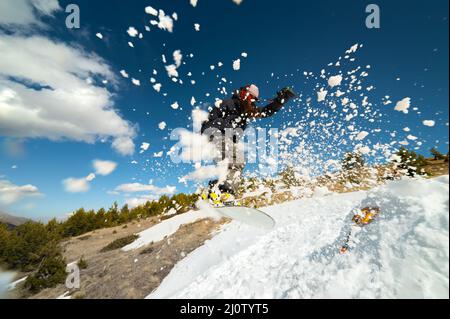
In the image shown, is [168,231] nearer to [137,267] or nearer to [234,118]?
[137,267]

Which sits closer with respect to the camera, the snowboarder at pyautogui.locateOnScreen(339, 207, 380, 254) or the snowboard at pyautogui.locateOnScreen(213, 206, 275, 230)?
the snowboarder at pyautogui.locateOnScreen(339, 207, 380, 254)

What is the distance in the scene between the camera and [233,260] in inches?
272

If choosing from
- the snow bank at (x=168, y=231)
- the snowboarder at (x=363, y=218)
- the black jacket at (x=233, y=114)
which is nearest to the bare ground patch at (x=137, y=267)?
the snow bank at (x=168, y=231)

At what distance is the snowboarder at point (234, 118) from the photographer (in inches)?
385

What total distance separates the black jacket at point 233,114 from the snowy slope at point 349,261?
4.68 metres

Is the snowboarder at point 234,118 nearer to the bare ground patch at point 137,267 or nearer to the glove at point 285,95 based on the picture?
the glove at point 285,95

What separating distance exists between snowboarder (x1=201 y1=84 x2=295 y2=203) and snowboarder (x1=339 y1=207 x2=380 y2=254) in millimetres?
5299

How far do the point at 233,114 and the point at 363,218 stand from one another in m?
6.16

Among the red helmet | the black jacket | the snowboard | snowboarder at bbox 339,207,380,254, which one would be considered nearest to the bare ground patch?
the snowboard

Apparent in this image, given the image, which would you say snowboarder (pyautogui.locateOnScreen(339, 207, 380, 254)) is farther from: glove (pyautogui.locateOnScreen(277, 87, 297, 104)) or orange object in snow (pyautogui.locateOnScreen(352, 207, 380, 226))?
glove (pyautogui.locateOnScreen(277, 87, 297, 104))

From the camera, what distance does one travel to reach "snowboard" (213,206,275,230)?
9023 millimetres

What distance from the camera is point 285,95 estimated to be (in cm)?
972
